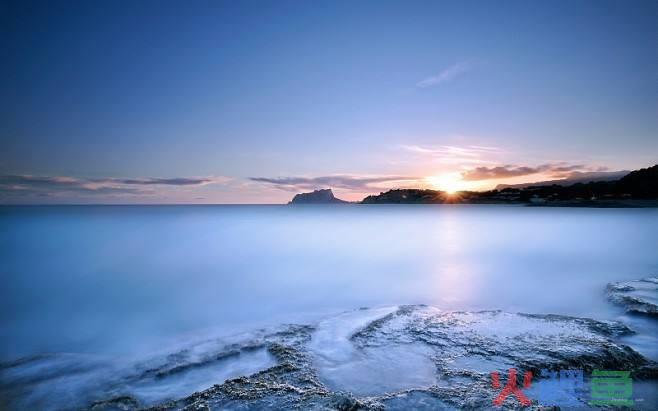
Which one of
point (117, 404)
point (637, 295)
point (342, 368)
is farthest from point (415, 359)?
point (637, 295)

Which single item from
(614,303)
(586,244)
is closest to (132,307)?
(614,303)

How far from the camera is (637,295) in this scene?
981cm

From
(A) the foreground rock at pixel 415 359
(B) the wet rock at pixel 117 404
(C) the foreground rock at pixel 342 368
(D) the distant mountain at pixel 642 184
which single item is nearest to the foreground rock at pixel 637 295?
(A) the foreground rock at pixel 415 359

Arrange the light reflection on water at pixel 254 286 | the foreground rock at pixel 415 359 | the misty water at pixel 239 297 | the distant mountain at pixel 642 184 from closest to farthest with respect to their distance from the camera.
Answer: the foreground rock at pixel 415 359, the misty water at pixel 239 297, the light reflection on water at pixel 254 286, the distant mountain at pixel 642 184

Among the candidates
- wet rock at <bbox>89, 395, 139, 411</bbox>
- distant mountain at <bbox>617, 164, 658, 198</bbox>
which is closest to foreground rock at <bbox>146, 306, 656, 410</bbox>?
wet rock at <bbox>89, 395, 139, 411</bbox>

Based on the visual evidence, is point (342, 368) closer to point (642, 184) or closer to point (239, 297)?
point (239, 297)

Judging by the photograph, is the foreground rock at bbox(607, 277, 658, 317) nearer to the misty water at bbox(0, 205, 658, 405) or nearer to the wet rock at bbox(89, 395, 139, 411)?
the misty water at bbox(0, 205, 658, 405)

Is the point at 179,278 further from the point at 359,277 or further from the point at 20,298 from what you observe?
the point at 359,277

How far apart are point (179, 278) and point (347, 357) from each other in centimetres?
1251

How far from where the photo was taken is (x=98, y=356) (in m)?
6.64

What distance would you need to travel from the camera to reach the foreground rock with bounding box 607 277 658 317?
27.5 feet

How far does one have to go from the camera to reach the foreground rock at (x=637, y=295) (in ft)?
27.5

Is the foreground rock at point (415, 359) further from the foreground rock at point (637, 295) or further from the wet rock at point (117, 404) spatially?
the foreground rock at point (637, 295)

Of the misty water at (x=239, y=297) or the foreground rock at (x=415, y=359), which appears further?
the misty water at (x=239, y=297)
